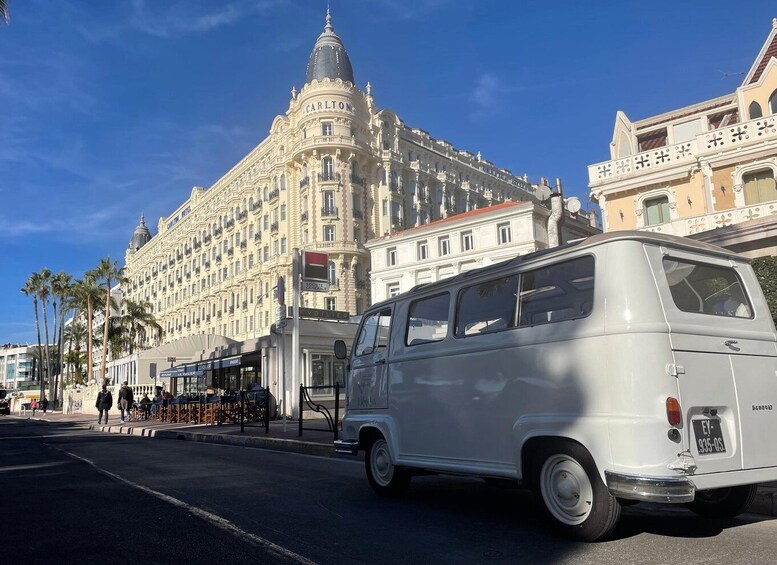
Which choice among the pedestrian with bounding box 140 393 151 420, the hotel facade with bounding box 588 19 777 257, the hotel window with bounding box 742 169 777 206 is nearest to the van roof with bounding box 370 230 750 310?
the hotel facade with bounding box 588 19 777 257

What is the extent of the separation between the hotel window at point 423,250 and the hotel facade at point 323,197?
5.28 meters

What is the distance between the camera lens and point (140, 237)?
110562mm

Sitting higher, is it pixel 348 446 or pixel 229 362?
pixel 229 362

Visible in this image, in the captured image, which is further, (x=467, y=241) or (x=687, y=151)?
(x=467, y=241)

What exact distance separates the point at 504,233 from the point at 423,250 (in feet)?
23.6

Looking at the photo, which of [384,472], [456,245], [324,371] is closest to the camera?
[384,472]

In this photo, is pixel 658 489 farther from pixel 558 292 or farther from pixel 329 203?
pixel 329 203

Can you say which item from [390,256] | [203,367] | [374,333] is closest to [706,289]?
[374,333]

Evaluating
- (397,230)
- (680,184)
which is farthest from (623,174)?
(397,230)

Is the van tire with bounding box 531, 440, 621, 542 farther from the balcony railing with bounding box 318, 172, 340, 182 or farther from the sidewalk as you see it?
the balcony railing with bounding box 318, 172, 340, 182

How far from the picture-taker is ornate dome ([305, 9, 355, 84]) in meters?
54.9

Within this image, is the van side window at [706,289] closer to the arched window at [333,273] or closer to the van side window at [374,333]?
the van side window at [374,333]

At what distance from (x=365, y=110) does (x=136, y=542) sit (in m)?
54.1

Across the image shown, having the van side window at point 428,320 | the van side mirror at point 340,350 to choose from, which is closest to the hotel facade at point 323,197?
the van side mirror at point 340,350
